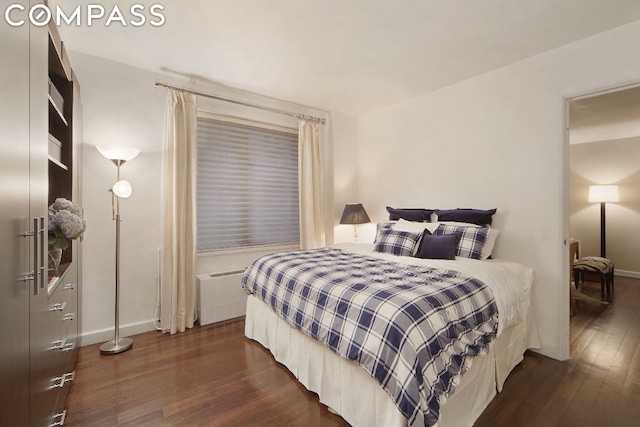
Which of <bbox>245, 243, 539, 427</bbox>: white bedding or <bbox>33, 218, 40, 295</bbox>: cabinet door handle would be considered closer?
<bbox>33, 218, 40, 295</bbox>: cabinet door handle

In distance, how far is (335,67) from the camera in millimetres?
2916

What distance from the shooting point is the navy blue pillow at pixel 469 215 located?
280cm

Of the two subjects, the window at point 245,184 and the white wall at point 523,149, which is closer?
the white wall at point 523,149

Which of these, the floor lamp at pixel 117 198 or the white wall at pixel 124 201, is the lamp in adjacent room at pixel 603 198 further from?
the floor lamp at pixel 117 198

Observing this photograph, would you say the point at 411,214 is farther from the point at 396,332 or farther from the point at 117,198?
the point at 117,198

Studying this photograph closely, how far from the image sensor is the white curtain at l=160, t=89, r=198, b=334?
2883mm

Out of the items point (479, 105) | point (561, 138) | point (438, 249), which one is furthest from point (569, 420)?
point (479, 105)

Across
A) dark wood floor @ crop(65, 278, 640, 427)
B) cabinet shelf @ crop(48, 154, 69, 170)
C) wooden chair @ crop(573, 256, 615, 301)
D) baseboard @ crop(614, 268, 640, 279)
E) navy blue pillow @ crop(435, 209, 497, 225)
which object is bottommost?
dark wood floor @ crop(65, 278, 640, 427)

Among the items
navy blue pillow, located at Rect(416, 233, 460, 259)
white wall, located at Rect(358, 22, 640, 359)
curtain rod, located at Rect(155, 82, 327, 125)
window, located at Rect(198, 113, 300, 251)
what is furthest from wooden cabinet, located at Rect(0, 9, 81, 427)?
white wall, located at Rect(358, 22, 640, 359)

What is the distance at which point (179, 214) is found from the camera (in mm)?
2936

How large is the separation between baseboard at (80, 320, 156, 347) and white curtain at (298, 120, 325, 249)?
6.39 feet

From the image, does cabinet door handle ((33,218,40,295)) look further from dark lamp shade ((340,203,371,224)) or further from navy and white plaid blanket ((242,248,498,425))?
dark lamp shade ((340,203,371,224))

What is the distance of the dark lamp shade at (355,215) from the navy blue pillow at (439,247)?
1.35m

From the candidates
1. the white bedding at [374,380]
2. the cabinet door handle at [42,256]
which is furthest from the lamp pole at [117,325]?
the cabinet door handle at [42,256]
